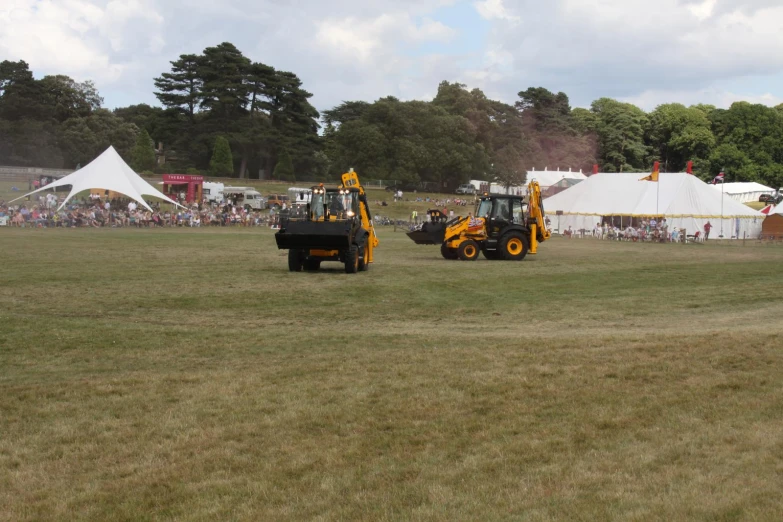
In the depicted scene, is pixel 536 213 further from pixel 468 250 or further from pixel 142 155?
pixel 142 155

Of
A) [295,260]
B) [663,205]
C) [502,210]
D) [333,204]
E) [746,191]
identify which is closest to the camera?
[295,260]

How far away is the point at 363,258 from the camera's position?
23.2 meters

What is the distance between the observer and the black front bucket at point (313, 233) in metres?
21.3

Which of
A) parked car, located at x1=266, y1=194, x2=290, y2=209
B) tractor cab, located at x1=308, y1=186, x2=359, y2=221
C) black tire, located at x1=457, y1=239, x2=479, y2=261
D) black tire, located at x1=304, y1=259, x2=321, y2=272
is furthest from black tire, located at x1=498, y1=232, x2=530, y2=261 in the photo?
parked car, located at x1=266, y1=194, x2=290, y2=209

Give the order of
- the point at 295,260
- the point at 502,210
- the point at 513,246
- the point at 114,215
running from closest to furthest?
the point at 295,260 → the point at 513,246 → the point at 502,210 → the point at 114,215

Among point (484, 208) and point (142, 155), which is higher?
point (142, 155)

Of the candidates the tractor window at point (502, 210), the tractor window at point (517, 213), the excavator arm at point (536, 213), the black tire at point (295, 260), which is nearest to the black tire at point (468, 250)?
the tractor window at point (502, 210)

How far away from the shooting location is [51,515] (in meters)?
5.24

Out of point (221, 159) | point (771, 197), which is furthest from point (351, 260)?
point (771, 197)

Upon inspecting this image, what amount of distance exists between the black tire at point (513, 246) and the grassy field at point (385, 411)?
1308 cm

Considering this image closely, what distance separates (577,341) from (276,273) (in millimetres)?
12672

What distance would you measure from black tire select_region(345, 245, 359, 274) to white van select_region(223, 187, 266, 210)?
42885mm

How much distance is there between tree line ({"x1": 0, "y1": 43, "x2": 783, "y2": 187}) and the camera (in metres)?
76.2

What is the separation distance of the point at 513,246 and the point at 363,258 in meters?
7.89
